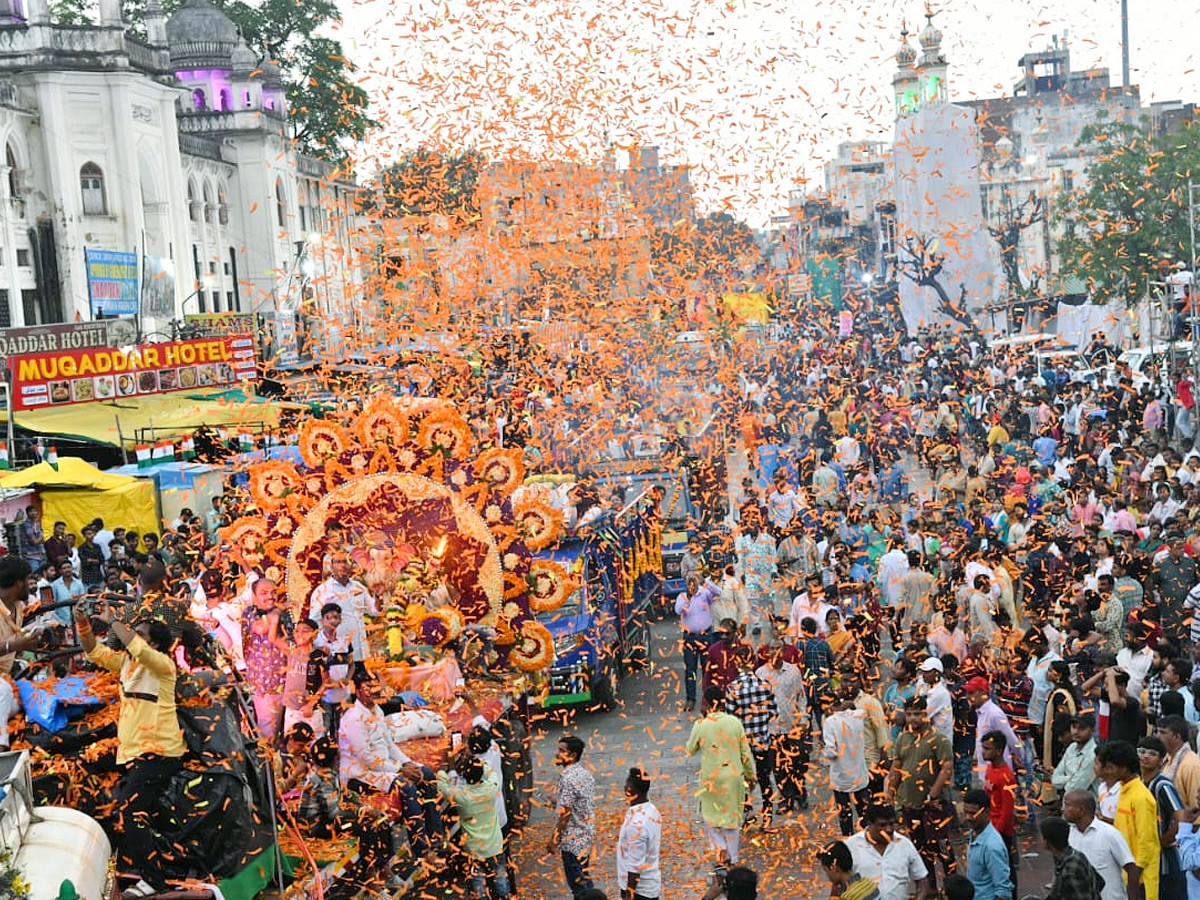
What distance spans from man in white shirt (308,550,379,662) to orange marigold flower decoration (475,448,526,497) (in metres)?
1.25

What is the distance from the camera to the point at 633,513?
16.8m

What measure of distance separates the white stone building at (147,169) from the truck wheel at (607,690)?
20.0 m

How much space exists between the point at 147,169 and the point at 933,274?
24.5 m

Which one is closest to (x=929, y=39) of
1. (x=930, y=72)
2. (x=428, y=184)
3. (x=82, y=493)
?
(x=930, y=72)

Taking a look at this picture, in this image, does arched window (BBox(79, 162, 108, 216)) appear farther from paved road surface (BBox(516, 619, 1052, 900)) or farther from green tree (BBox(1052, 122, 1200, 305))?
paved road surface (BBox(516, 619, 1052, 900))

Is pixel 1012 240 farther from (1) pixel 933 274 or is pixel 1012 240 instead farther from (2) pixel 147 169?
(2) pixel 147 169

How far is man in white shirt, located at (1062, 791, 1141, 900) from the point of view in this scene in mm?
7418

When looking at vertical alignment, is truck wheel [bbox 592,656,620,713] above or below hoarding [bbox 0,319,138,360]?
below

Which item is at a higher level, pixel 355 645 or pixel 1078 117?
pixel 1078 117

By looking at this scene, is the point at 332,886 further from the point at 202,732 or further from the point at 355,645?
the point at 355,645

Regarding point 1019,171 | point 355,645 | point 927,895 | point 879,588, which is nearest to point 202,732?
point 355,645

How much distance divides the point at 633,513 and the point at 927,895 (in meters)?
8.98

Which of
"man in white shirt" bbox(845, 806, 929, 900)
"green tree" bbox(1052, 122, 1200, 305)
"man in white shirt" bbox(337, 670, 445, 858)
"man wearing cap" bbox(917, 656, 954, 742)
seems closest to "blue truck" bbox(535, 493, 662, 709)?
"man in white shirt" bbox(337, 670, 445, 858)

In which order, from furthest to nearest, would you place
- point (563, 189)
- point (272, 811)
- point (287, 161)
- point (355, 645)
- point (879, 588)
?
point (287, 161) → point (563, 189) → point (879, 588) → point (355, 645) → point (272, 811)
